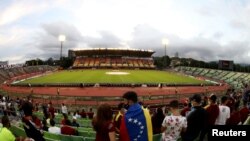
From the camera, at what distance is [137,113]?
247 inches

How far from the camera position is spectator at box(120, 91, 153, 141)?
6.22m

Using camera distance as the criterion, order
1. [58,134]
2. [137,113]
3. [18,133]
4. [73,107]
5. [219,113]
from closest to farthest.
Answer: [137,113]
[219,113]
[58,134]
[18,133]
[73,107]

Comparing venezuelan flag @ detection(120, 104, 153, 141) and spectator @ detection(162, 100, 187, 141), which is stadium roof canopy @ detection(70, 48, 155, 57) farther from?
venezuelan flag @ detection(120, 104, 153, 141)

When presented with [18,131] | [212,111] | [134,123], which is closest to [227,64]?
[212,111]

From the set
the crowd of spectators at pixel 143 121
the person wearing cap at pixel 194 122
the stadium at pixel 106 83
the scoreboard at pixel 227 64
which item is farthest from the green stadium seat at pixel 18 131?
the scoreboard at pixel 227 64

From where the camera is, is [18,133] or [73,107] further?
[73,107]

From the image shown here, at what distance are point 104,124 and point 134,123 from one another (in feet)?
2.18

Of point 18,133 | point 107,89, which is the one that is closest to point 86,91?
point 107,89

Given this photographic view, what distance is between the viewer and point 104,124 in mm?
5855

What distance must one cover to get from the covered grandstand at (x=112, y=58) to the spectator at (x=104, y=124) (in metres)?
101

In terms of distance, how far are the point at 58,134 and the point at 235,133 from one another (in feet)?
16.6

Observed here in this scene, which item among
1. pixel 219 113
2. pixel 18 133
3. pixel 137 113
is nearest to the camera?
pixel 137 113

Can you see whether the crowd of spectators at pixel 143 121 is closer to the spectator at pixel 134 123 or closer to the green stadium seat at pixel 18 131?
the spectator at pixel 134 123

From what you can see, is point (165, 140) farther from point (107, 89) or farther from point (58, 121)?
point (107, 89)
